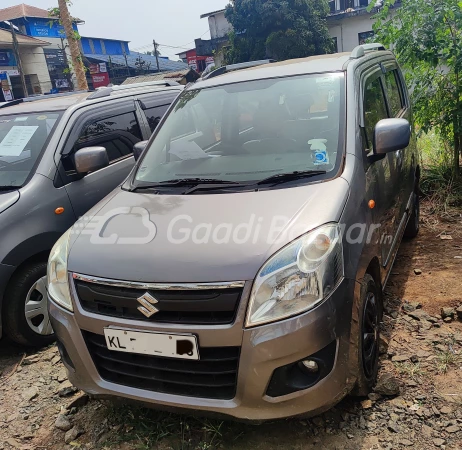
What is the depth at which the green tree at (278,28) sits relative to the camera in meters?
21.3

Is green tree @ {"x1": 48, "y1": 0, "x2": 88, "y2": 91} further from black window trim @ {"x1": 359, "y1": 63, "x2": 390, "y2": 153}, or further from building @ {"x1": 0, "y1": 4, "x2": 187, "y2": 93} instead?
building @ {"x1": 0, "y1": 4, "x2": 187, "y2": 93}

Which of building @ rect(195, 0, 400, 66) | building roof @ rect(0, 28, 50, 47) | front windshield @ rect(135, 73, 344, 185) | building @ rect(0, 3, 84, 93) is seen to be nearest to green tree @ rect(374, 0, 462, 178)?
front windshield @ rect(135, 73, 344, 185)

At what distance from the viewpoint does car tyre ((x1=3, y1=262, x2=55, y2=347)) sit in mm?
3166

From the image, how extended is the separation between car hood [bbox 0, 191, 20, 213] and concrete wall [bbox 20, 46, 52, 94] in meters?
32.4

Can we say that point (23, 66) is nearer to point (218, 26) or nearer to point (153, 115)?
point (218, 26)

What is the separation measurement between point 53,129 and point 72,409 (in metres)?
2.26

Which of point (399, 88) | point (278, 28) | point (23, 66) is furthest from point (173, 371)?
point (23, 66)

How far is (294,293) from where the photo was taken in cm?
188

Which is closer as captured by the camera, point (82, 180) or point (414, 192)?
point (82, 180)

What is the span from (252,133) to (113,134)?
6.21 feet

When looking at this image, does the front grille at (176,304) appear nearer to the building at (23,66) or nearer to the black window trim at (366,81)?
the black window trim at (366,81)

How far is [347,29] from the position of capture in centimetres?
2508

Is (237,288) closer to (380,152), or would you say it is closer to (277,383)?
(277,383)

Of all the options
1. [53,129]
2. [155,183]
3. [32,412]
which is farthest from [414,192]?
[32,412]
